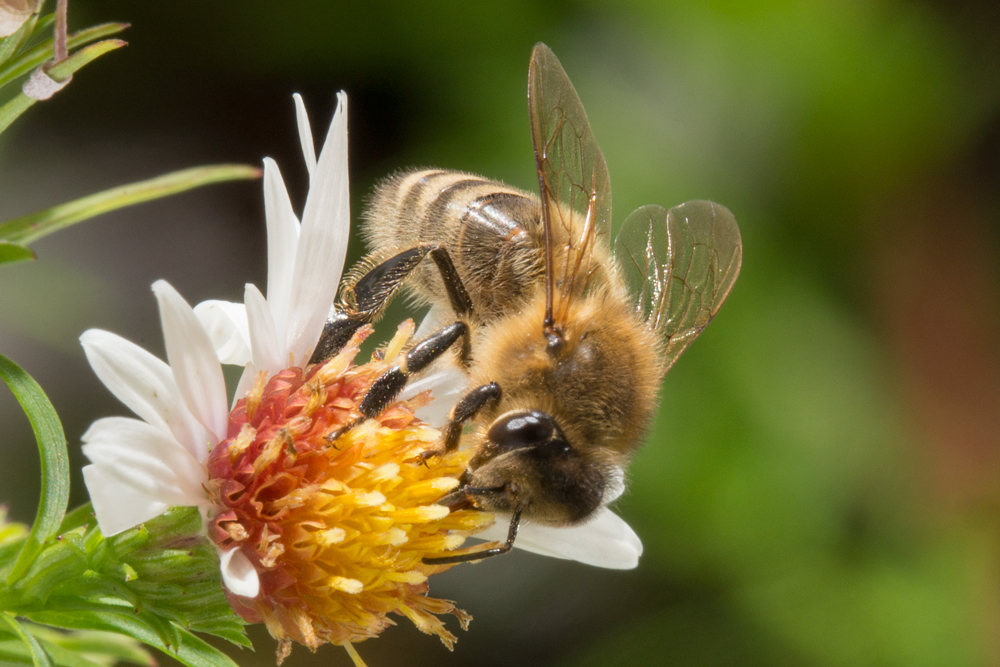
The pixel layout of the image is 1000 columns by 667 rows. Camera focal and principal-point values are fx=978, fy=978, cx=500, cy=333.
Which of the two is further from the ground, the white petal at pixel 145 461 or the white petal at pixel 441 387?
the white petal at pixel 145 461

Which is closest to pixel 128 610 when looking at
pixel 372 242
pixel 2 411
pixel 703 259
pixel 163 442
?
pixel 163 442

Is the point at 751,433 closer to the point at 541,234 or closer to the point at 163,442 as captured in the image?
the point at 541,234

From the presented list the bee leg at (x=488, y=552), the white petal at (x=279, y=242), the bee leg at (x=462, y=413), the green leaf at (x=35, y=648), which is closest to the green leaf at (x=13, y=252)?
the white petal at (x=279, y=242)

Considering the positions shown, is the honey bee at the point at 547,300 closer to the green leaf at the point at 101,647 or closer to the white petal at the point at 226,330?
the white petal at the point at 226,330

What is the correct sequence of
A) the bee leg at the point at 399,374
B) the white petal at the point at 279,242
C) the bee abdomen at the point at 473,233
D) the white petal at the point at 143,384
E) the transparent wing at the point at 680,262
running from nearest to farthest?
the white petal at the point at 143,384 < the white petal at the point at 279,242 < the bee leg at the point at 399,374 < the bee abdomen at the point at 473,233 < the transparent wing at the point at 680,262

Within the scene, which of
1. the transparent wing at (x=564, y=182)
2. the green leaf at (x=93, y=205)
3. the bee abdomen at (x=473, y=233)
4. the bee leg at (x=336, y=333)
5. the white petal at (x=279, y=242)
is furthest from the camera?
the bee abdomen at (x=473, y=233)
